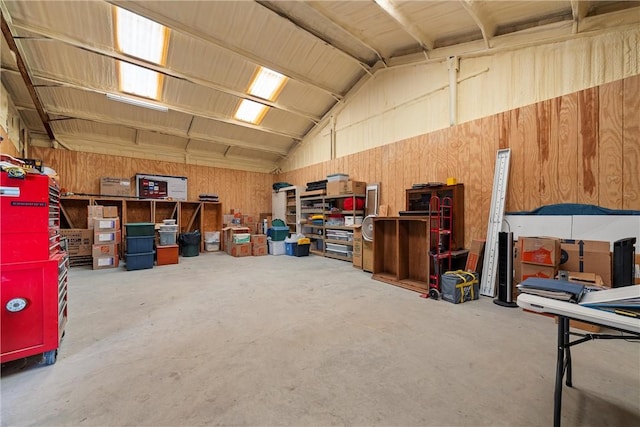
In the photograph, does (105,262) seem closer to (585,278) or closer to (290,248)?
(290,248)

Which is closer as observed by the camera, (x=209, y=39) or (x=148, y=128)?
(x=209, y=39)

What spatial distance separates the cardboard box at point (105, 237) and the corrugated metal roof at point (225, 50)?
2874 millimetres

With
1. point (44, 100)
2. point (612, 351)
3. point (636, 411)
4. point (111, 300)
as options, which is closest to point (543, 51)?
point (612, 351)

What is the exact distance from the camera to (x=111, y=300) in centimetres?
316

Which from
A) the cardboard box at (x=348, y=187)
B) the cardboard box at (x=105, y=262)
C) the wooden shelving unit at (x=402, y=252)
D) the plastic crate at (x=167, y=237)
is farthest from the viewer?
the cardboard box at (x=348, y=187)

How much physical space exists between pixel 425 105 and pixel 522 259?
319 cm

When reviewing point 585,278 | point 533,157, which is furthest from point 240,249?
point 585,278

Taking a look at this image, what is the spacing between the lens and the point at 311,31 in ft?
15.1

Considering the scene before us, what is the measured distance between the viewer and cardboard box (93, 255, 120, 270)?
16.3 feet

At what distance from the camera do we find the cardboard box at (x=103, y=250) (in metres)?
4.96

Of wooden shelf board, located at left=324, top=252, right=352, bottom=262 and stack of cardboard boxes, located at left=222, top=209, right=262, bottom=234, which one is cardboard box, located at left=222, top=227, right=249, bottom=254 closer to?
stack of cardboard boxes, located at left=222, top=209, right=262, bottom=234

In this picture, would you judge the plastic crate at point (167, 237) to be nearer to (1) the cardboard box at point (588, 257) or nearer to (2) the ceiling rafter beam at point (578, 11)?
(1) the cardboard box at point (588, 257)

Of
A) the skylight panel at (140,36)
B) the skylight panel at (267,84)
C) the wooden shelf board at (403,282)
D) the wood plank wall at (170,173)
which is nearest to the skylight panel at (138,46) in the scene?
the skylight panel at (140,36)

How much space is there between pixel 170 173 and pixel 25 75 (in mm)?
3507
